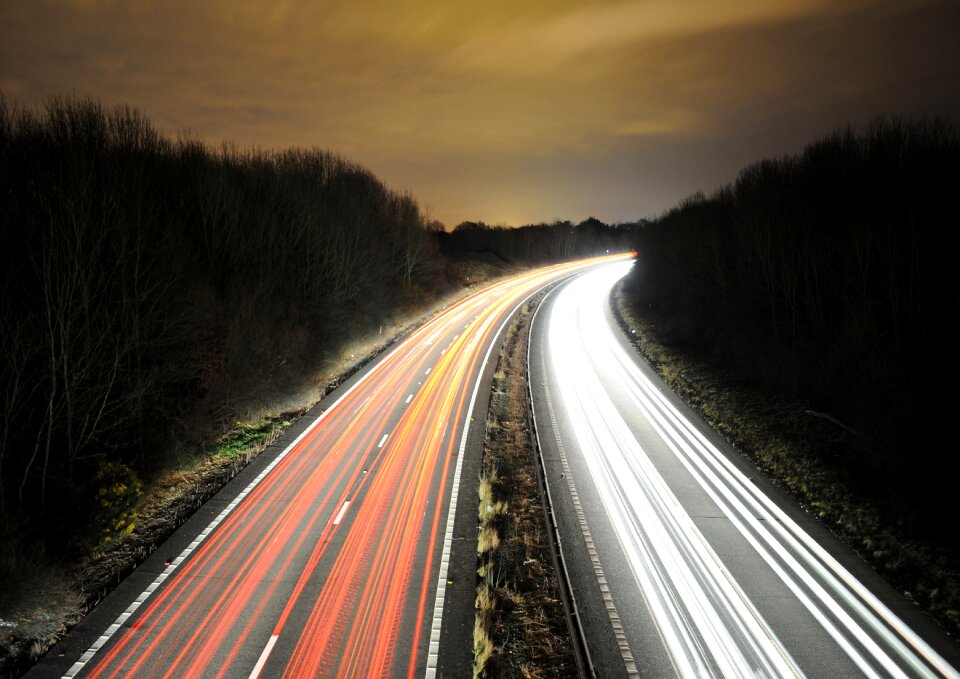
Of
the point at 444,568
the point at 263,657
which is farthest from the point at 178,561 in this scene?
the point at 444,568

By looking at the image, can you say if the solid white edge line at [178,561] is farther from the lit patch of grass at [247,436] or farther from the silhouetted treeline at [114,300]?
the silhouetted treeline at [114,300]

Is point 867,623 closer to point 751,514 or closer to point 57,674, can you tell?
point 751,514

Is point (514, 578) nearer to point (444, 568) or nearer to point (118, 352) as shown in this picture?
point (444, 568)

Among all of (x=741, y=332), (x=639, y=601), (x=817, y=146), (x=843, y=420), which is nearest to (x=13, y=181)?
(x=639, y=601)

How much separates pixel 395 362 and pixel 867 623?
84.0 feet

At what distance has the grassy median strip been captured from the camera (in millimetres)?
9906

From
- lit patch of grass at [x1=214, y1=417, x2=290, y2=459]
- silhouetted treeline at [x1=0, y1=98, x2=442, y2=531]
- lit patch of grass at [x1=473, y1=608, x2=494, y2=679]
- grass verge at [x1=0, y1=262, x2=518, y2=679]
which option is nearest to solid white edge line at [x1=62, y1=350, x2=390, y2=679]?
grass verge at [x1=0, y1=262, x2=518, y2=679]

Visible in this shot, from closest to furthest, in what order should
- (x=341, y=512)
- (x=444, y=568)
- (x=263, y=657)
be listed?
1. (x=263, y=657)
2. (x=444, y=568)
3. (x=341, y=512)

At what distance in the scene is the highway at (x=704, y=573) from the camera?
389 inches

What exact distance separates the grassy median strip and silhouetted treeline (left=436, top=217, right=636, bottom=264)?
2761 inches

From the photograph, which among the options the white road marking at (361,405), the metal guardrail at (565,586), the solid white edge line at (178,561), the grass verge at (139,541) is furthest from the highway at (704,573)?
the grass verge at (139,541)

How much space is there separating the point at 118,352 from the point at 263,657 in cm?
1038

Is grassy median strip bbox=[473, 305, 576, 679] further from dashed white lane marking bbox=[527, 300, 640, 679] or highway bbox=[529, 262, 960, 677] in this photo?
dashed white lane marking bbox=[527, 300, 640, 679]

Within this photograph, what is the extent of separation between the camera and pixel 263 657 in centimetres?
968
